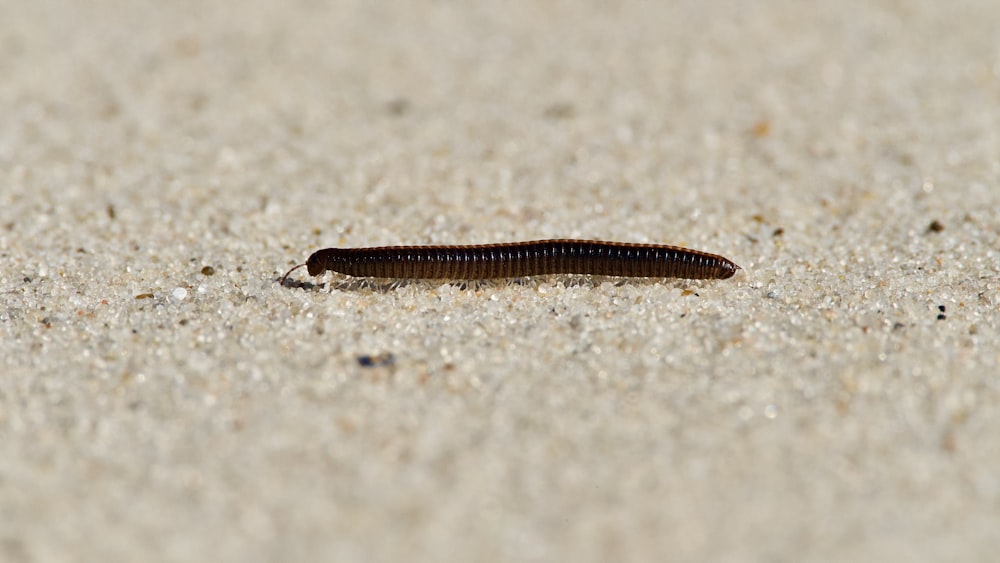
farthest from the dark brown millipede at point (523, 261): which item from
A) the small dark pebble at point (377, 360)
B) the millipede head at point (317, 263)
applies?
the small dark pebble at point (377, 360)

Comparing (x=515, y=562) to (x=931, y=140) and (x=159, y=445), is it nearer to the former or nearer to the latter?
(x=159, y=445)

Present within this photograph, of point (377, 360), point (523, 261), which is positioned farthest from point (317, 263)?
point (523, 261)

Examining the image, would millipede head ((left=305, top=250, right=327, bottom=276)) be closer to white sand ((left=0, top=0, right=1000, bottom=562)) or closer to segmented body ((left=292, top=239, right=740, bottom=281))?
segmented body ((left=292, top=239, right=740, bottom=281))

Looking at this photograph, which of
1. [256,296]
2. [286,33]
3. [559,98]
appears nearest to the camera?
[256,296]

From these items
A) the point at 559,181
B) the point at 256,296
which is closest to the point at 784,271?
the point at 559,181

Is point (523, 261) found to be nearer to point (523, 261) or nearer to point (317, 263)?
point (523, 261)
